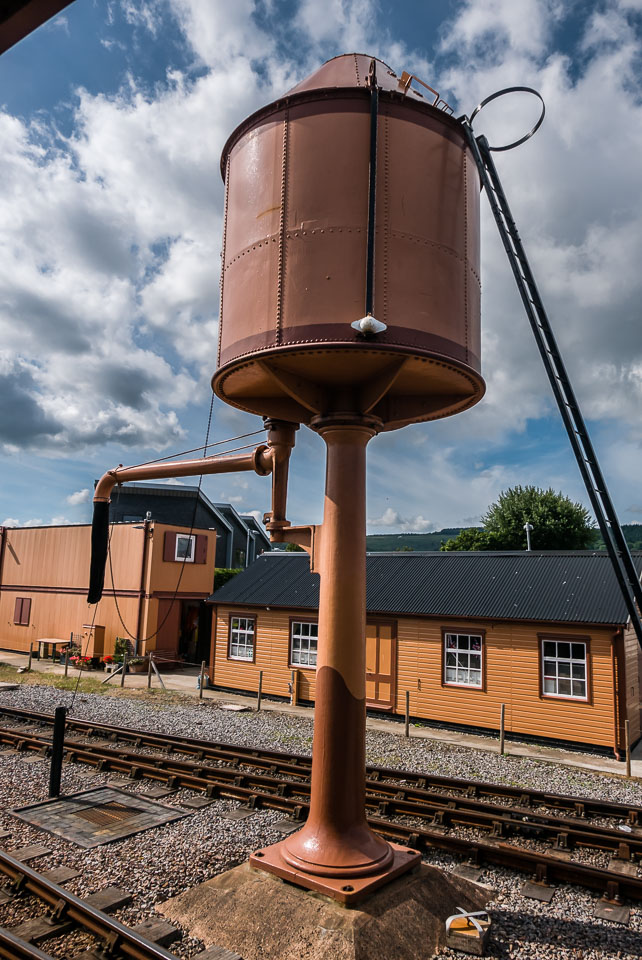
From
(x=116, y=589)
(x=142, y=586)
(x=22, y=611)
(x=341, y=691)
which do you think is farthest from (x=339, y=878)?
(x=22, y=611)

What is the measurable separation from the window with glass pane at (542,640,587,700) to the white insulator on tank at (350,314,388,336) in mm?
11873

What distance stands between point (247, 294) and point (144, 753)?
10.1m

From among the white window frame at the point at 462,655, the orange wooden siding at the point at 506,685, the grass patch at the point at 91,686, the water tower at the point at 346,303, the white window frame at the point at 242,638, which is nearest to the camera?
the water tower at the point at 346,303

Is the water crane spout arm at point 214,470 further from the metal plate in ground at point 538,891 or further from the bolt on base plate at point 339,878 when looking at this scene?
the metal plate in ground at point 538,891

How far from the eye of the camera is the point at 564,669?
15.4 meters

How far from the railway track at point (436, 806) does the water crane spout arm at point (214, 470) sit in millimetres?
3524

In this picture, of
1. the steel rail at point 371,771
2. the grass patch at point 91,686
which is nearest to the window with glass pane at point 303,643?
the grass patch at point 91,686

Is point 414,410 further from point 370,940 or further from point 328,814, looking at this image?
point 370,940

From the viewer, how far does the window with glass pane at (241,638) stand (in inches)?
824

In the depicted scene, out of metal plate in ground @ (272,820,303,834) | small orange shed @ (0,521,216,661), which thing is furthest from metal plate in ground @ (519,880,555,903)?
small orange shed @ (0,521,216,661)

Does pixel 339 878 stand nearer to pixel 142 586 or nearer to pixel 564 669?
pixel 564 669

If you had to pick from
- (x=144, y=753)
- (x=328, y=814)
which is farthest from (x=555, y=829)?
(x=144, y=753)

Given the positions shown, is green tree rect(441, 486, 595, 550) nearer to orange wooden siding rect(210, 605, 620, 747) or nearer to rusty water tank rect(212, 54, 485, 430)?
orange wooden siding rect(210, 605, 620, 747)

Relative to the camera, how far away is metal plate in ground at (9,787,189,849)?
28.4ft
